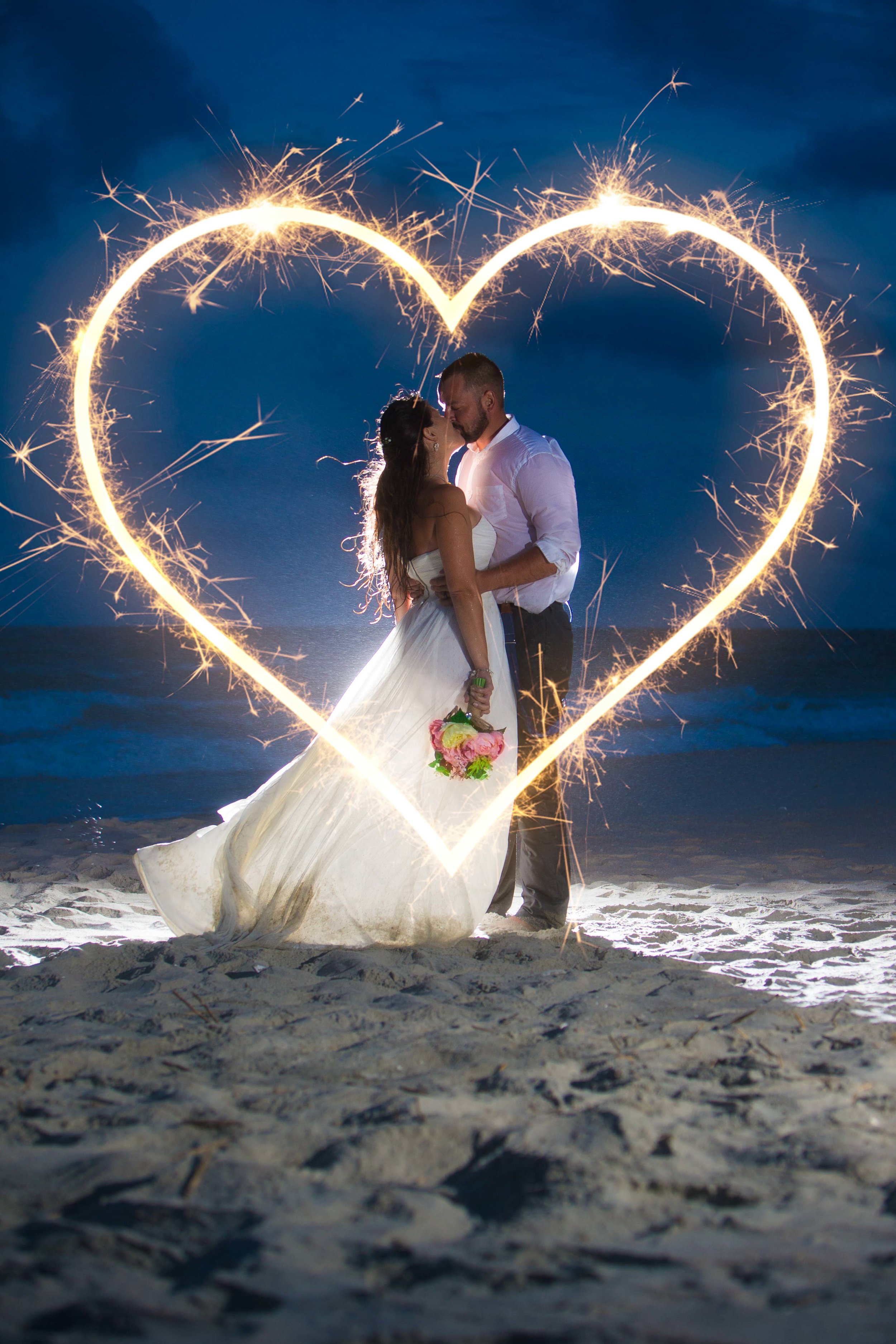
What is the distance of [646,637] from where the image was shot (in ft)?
101

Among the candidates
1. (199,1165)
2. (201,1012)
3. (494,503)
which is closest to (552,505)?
(494,503)

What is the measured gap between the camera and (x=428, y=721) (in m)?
3.99

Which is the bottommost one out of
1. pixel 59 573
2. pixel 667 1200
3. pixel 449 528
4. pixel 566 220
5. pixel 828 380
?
pixel 667 1200

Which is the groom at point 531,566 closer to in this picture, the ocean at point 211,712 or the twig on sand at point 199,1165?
the twig on sand at point 199,1165

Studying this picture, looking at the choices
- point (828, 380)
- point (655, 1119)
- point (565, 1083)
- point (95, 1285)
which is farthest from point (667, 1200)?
point (828, 380)

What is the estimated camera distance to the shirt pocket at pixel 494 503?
14.0 feet

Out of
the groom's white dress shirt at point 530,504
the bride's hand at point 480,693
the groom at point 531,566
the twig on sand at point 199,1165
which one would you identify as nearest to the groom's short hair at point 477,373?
the groom at point 531,566

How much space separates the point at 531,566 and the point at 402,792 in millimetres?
1104

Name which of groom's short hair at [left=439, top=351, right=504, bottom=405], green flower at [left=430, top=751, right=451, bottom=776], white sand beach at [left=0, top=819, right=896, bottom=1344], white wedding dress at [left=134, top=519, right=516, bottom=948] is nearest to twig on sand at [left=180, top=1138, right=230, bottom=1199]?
white sand beach at [left=0, top=819, right=896, bottom=1344]

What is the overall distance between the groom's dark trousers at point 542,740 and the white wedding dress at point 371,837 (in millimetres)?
146

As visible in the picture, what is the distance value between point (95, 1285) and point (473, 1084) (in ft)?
3.52

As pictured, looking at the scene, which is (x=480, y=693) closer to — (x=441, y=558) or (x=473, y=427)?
(x=441, y=558)

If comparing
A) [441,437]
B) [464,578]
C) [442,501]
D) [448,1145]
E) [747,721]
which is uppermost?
[441,437]

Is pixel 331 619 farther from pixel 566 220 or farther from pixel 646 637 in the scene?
pixel 566 220
